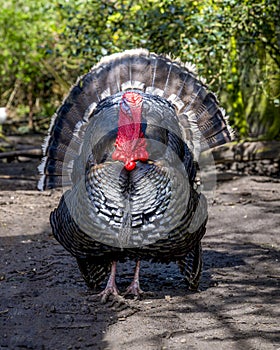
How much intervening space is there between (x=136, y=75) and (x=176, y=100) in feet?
1.21

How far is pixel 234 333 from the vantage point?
3.76 meters

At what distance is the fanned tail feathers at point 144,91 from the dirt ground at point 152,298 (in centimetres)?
86

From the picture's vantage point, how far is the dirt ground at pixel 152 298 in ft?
12.2

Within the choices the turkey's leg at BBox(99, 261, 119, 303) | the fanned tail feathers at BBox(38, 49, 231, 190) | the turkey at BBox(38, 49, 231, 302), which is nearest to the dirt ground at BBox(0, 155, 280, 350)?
the turkey's leg at BBox(99, 261, 119, 303)

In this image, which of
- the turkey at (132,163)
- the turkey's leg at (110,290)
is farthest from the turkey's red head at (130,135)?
the turkey's leg at (110,290)

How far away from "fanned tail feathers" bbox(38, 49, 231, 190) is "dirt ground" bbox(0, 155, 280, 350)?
862 mm

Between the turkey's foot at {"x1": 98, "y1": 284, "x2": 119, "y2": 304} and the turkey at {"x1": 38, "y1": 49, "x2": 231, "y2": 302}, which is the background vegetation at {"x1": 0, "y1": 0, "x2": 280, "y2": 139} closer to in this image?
the turkey at {"x1": 38, "y1": 49, "x2": 231, "y2": 302}

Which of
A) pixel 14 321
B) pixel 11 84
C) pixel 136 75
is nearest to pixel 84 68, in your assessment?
pixel 136 75

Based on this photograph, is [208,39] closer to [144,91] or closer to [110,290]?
[144,91]

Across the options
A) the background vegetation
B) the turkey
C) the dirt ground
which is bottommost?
the dirt ground

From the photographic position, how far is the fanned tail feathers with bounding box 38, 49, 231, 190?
197 inches

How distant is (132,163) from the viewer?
4.04 m

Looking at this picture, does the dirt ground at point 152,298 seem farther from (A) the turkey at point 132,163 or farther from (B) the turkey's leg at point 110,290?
(A) the turkey at point 132,163

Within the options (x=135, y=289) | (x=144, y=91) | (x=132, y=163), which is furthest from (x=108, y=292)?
(x=144, y=91)
